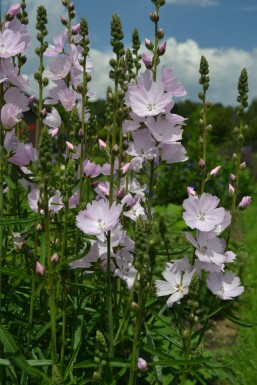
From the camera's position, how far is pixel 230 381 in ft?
13.4

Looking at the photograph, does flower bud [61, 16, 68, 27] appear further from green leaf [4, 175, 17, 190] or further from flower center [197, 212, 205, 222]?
flower center [197, 212, 205, 222]

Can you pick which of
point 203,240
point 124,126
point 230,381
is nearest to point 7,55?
point 124,126

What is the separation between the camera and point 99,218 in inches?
81.5

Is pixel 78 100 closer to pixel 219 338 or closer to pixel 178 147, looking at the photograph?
pixel 178 147

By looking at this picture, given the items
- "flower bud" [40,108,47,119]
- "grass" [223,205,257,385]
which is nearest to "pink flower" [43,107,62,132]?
"flower bud" [40,108,47,119]

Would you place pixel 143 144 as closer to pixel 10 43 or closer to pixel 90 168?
pixel 90 168

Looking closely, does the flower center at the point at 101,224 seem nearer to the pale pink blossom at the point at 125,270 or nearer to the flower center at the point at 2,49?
the pale pink blossom at the point at 125,270

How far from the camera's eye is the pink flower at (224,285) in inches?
93.6

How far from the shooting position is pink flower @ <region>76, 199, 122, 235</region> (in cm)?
201

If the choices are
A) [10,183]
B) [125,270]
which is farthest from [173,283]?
[10,183]

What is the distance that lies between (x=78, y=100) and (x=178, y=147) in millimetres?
743

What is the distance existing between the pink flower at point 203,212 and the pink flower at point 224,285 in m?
0.30

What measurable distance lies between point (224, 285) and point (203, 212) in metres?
0.39

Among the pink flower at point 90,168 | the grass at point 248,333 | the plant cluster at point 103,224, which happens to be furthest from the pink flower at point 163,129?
the grass at point 248,333
